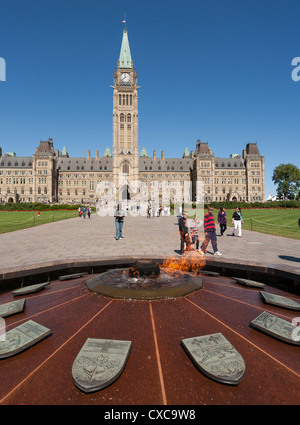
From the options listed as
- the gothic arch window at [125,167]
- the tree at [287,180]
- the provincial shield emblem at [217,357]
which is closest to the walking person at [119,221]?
the provincial shield emblem at [217,357]

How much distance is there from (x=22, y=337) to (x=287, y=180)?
80.6 m

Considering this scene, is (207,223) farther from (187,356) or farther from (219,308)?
(187,356)

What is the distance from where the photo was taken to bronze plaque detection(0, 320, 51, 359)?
219 cm

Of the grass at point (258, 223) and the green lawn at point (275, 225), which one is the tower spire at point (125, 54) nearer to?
the grass at point (258, 223)

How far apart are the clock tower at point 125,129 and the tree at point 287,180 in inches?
1793

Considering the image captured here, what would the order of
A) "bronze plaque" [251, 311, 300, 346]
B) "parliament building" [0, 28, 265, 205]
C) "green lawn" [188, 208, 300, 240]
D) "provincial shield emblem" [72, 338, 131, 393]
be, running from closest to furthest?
1. "provincial shield emblem" [72, 338, 131, 393]
2. "bronze plaque" [251, 311, 300, 346]
3. "green lawn" [188, 208, 300, 240]
4. "parliament building" [0, 28, 265, 205]

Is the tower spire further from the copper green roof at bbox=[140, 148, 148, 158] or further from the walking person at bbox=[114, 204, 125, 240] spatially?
the walking person at bbox=[114, 204, 125, 240]

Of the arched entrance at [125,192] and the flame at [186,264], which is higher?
the arched entrance at [125,192]

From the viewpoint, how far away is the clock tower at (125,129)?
7338cm

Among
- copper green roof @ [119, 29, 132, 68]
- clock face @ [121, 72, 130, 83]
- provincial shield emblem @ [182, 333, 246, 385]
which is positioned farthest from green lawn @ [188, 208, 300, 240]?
copper green roof @ [119, 29, 132, 68]

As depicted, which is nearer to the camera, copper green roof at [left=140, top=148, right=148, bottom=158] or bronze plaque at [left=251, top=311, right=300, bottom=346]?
bronze plaque at [left=251, top=311, right=300, bottom=346]

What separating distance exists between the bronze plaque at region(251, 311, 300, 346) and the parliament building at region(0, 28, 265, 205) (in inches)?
2848

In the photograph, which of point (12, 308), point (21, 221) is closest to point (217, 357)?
point (12, 308)

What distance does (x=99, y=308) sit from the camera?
9.67 ft
